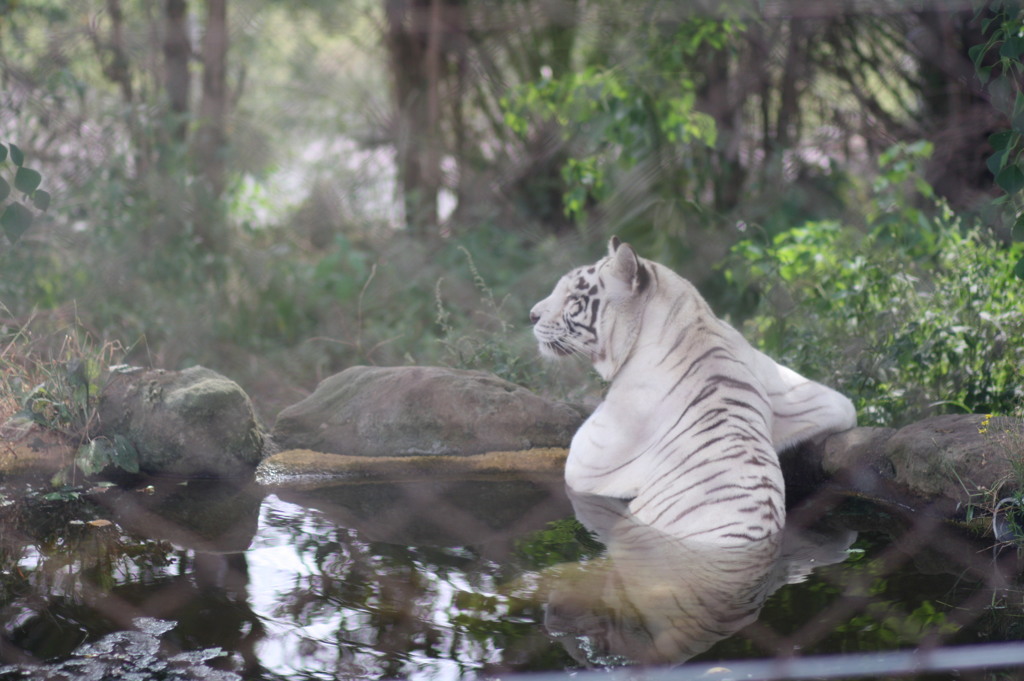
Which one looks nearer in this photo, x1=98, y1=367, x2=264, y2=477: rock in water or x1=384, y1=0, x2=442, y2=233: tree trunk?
x1=98, y1=367, x2=264, y2=477: rock in water

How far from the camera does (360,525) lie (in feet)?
8.30

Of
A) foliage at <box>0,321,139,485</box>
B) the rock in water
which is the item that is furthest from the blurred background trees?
foliage at <box>0,321,139,485</box>

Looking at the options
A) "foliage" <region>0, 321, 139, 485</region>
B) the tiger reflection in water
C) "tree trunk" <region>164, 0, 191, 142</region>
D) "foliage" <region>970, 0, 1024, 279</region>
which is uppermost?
"tree trunk" <region>164, 0, 191, 142</region>

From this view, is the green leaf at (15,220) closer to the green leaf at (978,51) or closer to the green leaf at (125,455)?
the green leaf at (125,455)

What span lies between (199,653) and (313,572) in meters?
0.46

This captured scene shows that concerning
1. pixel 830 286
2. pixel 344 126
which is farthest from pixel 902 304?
pixel 344 126

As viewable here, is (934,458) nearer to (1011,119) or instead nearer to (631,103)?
(1011,119)

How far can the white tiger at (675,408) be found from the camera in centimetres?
238

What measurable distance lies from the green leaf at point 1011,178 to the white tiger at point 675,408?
0.75 metres

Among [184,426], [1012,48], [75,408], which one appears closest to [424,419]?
[184,426]

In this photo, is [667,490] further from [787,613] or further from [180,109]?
[180,109]

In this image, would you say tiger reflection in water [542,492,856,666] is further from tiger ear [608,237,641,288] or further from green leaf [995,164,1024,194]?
green leaf [995,164,1024,194]

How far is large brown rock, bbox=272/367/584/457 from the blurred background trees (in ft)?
1.88

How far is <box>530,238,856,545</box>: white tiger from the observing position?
238cm
